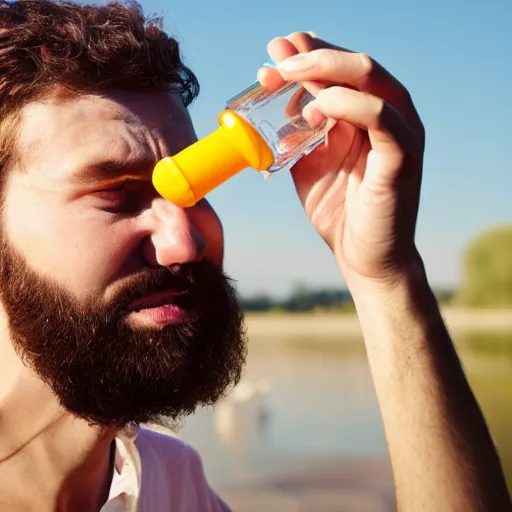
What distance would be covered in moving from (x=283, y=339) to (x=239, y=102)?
42.9ft

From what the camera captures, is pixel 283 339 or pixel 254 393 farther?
pixel 283 339

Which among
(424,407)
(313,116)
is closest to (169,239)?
(313,116)

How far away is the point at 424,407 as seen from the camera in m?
1.15

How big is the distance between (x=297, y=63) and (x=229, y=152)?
→ 0.18 meters

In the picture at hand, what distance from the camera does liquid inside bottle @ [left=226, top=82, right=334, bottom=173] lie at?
1.11 metres

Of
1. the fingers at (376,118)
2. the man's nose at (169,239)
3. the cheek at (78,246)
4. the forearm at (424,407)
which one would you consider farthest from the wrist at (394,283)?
the cheek at (78,246)

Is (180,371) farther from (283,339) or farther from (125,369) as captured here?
(283,339)

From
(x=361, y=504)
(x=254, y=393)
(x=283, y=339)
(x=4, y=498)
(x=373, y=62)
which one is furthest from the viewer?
(x=283, y=339)

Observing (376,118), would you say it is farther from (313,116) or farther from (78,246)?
(78,246)

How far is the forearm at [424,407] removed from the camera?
3.62 ft

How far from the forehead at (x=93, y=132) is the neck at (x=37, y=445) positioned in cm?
41

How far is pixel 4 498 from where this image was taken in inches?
53.0

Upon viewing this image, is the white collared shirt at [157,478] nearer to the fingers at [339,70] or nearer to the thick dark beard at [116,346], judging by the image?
the thick dark beard at [116,346]

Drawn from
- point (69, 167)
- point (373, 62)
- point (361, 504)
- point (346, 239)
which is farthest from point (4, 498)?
point (361, 504)
